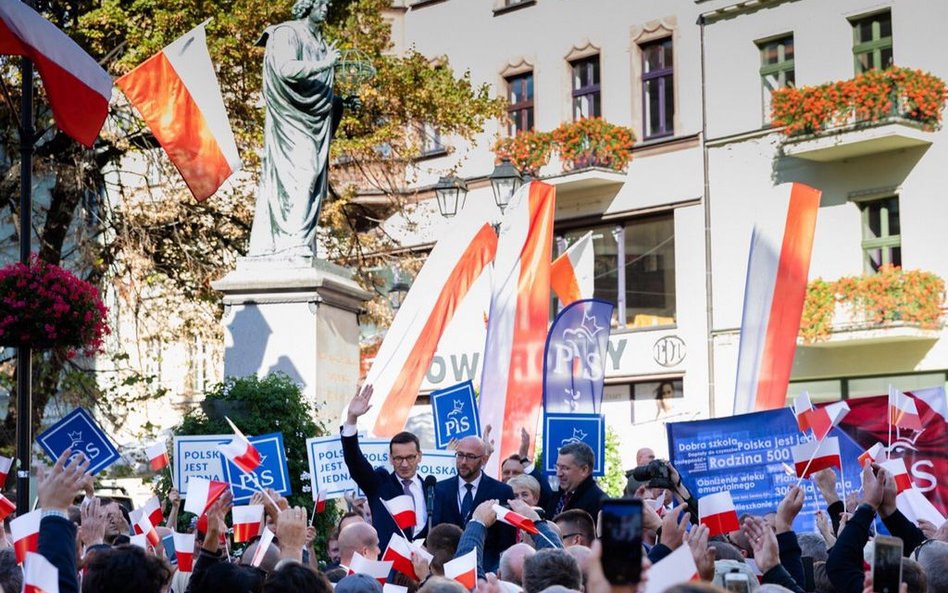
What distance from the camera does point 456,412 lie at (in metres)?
13.7

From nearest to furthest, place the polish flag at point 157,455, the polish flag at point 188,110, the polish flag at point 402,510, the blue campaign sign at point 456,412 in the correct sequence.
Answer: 1. the polish flag at point 402,510
2. the polish flag at point 157,455
3. the blue campaign sign at point 456,412
4. the polish flag at point 188,110

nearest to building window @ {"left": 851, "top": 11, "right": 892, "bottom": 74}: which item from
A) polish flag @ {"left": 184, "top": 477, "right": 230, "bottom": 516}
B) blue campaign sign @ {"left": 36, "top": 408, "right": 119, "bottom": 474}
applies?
blue campaign sign @ {"left": 36, "top": 408, "right": 119, "bottom": 474}

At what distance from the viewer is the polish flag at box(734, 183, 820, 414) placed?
1468cm

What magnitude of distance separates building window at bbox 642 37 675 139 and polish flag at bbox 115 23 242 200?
1755cm

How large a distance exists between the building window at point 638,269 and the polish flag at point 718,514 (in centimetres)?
2328

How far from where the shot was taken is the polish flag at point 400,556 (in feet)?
25.3

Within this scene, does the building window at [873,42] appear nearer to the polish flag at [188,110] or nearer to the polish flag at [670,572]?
the polish flag at [188,110]

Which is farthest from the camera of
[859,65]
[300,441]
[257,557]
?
[859,65]

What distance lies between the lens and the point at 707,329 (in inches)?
1217

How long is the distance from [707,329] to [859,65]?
223 inches

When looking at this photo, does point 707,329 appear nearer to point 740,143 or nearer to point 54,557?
point 740,143

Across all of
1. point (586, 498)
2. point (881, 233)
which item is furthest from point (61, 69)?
point (881, 233)

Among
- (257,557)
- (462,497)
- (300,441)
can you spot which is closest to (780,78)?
(300,441)

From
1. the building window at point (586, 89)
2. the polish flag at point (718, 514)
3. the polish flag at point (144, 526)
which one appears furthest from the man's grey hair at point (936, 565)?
the building window at point (586, 89)
